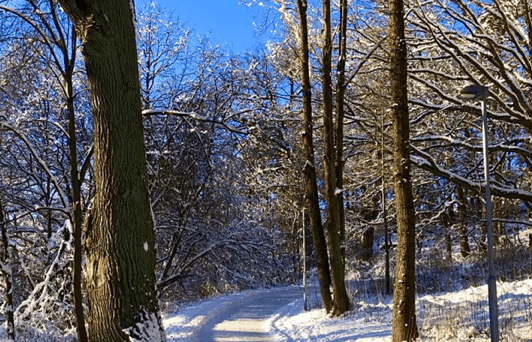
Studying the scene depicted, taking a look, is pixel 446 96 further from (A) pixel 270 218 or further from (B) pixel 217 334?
(A) pixel 270 218

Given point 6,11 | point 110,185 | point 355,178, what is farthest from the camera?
point 355,178

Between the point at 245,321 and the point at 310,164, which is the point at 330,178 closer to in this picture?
the point at 310,164

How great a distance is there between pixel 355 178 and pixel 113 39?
12.5 metres

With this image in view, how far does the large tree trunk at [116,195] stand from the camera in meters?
4.01

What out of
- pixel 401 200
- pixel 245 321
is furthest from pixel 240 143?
pixel 245 321

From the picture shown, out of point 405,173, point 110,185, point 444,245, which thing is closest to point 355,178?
point 444,245

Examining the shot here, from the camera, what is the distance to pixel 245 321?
13.4 m

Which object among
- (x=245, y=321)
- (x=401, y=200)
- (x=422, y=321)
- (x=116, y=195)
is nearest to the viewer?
(x=116, y=195)

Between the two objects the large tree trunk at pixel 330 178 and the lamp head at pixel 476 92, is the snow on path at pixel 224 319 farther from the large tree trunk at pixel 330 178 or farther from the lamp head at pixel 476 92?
the lamp head at pixel 476 92

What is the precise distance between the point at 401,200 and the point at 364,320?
396 cm

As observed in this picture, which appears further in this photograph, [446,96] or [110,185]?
[446,96]

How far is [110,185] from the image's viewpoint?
4156 mm

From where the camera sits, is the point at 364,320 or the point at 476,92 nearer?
the point at 476,92

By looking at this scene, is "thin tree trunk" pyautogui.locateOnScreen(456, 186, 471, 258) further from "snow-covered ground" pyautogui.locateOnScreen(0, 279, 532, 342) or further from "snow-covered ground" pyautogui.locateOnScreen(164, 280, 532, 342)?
"snow-covered ground" pyautogui.locateOnScreen(164, 280, 532, 342)
